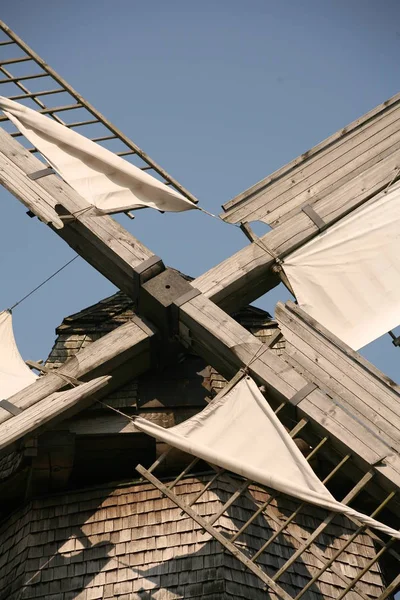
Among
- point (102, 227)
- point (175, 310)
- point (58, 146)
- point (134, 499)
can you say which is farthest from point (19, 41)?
point (134, 499)

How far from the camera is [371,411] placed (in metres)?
9.53

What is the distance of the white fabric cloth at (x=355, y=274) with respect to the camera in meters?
10.6

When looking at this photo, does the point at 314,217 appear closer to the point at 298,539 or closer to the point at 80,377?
the point at 80,377

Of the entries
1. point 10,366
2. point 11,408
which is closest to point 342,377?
point 11,408

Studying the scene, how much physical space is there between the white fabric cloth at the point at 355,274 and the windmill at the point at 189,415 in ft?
0.39

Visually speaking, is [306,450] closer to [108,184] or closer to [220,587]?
[220,587]

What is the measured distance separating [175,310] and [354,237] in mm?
1901

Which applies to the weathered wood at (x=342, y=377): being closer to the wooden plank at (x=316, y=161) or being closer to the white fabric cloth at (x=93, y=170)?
the wooden plank at (x=316, y=161)

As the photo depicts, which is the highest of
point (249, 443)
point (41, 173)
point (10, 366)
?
point (41, 173)

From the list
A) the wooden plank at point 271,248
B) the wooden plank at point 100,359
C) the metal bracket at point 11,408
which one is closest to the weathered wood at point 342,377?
the wooden plank at point 271,248

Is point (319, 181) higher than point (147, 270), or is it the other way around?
point (319, 181)

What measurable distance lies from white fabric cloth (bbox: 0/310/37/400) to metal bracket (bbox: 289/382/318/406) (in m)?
2.44

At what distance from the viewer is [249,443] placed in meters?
9.18

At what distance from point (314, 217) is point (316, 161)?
72 centimetres
